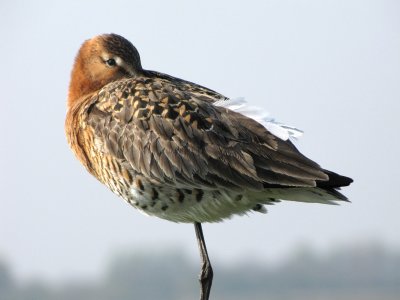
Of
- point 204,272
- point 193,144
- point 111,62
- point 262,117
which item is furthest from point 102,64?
point 204,272

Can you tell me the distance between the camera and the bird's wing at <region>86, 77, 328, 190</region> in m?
11.4

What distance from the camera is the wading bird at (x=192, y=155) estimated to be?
A: 11.4 meters

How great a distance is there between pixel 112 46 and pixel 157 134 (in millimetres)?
1372

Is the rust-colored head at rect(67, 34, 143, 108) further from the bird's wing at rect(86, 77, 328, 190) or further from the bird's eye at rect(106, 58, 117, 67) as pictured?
the bird's wing at rect(86, 77, 328, 190)

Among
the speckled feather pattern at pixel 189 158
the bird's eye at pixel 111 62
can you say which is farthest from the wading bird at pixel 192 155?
the bird's eye at pixel 111 62

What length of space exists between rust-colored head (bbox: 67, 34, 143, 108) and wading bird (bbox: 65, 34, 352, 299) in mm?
543

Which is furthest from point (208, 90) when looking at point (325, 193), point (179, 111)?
point (325, 193)

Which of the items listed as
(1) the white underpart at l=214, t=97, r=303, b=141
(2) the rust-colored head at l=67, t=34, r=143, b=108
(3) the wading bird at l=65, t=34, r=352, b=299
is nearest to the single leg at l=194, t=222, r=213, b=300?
(3) the wading bird at l=65, t=34, r=352, b=299

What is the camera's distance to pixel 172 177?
1158 cm

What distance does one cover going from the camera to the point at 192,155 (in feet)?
38.1

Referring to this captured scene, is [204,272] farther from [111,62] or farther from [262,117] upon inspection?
[111,62]

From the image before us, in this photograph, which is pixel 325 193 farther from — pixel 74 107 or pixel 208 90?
pixel 74 107

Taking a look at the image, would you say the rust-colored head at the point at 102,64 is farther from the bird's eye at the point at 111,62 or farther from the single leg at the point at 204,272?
the single leg at the point at 204,272

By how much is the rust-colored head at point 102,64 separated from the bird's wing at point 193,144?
2.43 ft
